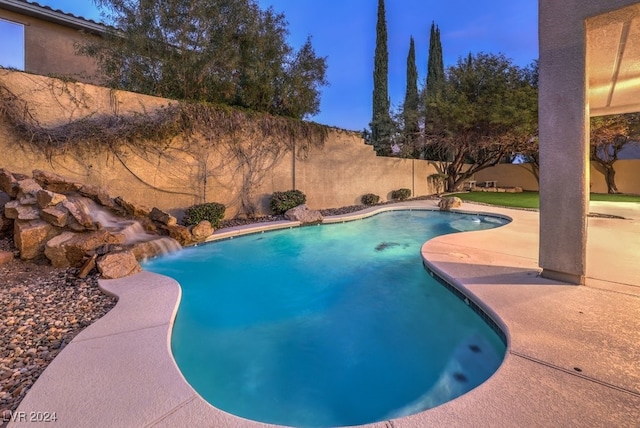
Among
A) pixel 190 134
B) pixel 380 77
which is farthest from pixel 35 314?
pixel 380 77

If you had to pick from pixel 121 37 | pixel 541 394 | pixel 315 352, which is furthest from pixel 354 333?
pixel 121 37

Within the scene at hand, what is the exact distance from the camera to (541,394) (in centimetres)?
172

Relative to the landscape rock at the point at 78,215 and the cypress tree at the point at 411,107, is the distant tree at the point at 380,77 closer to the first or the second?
the cypress tree at the point at 411,107

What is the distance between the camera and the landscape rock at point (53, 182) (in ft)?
16.8

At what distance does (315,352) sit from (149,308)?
5.62ft

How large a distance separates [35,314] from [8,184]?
10.6 feet

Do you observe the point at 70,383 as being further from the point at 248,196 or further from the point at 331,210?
the point at 331,210

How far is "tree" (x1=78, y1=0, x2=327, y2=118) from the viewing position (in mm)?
7418

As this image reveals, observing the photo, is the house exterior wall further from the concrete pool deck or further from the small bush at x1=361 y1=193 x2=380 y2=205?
the small bush at x1=361 y1=193 x2=380 y2=205

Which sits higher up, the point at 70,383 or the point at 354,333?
the point at 70,383

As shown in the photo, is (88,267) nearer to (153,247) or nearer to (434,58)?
(153,247)

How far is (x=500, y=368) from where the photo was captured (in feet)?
6.52

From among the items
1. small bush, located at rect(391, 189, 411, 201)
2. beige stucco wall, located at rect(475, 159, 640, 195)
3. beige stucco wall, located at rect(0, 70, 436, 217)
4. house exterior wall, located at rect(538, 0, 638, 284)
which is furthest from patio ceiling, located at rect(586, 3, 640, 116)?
beige stucco wall, located at rect(475, 159, 640, 195)

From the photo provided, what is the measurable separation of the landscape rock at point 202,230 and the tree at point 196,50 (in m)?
3.99
